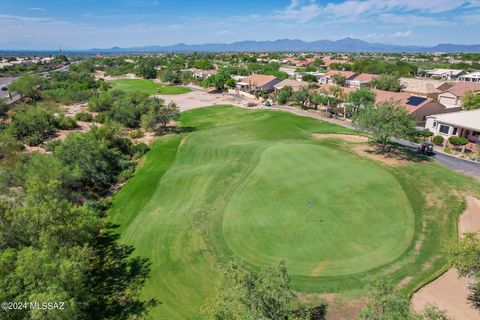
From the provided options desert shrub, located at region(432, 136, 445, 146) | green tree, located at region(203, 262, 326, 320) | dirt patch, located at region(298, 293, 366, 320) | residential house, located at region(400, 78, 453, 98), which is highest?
residential house, located at region(400, 78, 453, 98)

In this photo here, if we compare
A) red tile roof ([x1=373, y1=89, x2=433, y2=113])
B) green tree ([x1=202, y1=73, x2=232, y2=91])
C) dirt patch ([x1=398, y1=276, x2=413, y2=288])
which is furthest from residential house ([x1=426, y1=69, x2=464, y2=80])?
dirt patch ([x1=398, y1=276, x2=413, y2=288])

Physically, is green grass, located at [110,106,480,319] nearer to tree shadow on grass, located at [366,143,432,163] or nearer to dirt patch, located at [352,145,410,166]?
dirt patch, located at [352,145,410,166]

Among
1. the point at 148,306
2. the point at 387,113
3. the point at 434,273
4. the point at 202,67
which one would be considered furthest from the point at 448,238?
the point at 202,67

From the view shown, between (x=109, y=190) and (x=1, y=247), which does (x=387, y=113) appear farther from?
(x=1, y=247)

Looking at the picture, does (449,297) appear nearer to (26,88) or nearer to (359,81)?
(359,81)

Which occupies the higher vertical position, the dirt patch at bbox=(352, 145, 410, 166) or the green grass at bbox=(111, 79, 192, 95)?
the green grass at bbox=(111, 79, 192, 95)

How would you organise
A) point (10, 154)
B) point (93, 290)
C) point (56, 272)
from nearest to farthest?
point (56, 272) < point (93, 290) < point (10, 154)

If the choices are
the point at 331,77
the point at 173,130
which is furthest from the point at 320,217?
the point at 331,77
